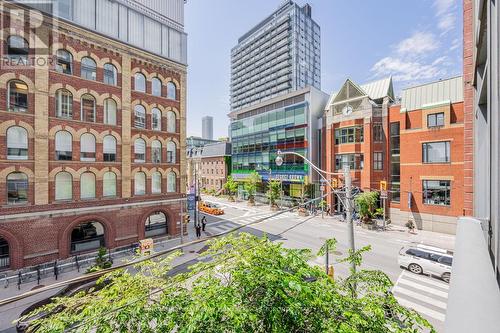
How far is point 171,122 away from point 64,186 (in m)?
9.96

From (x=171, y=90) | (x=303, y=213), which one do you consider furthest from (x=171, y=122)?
(x=303, y=213)

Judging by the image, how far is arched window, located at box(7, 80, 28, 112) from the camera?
15.0 meters

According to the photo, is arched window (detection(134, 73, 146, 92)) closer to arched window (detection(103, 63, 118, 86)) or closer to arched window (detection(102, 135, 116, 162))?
arched window (detection(103, 63, 118, 86))

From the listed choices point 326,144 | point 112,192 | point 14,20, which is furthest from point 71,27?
point 326,144

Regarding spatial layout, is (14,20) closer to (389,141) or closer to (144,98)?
(144,98)

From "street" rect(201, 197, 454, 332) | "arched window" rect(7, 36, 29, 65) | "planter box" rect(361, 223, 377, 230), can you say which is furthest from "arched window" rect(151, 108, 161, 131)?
"planter box" rect(361, 223, 377, 230)

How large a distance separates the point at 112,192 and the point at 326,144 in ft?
90.8

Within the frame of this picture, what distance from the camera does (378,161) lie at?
95.5 ft

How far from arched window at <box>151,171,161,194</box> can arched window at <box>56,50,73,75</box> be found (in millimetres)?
9857

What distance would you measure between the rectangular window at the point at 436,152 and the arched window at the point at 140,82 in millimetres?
29031

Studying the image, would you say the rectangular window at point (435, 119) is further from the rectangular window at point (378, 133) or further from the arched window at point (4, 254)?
the arched window at point (4, 254)

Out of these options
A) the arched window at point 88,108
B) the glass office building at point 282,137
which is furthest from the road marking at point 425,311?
the glass office building at point 282,137

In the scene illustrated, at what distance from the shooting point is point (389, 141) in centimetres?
2838

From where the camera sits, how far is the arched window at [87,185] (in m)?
17.5
